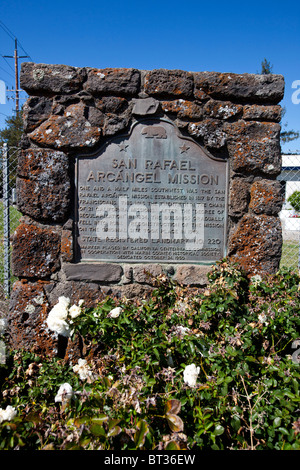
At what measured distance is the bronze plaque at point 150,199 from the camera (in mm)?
Answer: 2680

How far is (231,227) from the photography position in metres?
2.81

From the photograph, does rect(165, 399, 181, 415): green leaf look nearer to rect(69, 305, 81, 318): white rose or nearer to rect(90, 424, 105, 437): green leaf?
rect(90, 424, 105, 437): green leaf

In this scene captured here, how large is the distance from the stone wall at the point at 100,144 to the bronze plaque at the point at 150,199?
0.08 meters

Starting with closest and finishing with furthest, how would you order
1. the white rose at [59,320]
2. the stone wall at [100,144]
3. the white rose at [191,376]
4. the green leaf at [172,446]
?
the green leaf at [172,446] < the white rose at [191,376] < the white rose at [59,320] < the stone wall at [100,144]

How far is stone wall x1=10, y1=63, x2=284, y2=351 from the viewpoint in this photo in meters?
2.60

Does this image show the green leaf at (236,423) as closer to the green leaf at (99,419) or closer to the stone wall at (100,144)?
the green leaf at (99,419)

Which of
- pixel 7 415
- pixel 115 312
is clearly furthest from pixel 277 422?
pixel 7 415

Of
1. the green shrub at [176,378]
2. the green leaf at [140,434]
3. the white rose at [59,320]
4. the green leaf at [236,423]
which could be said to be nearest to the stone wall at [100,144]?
the green shrub at [176,378]

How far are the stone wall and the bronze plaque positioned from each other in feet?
0.26

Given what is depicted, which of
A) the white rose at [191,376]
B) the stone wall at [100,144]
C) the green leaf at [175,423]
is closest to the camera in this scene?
the green leaf at [175,423]

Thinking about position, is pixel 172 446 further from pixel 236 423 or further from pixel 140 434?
pixel 236 423

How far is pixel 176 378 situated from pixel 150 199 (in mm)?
1377

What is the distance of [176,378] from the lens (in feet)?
6.03

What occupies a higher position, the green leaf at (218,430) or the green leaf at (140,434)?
the green leaf at (140,434)
